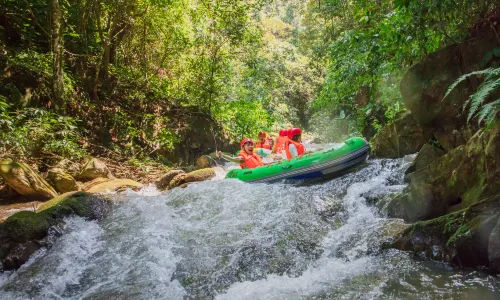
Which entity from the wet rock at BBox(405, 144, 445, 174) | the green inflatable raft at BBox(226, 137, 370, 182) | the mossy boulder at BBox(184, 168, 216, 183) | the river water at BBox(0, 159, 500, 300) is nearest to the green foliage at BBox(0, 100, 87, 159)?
the river water at BBox(0, 159, 500, 300)

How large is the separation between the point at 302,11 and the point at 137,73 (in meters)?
10.8

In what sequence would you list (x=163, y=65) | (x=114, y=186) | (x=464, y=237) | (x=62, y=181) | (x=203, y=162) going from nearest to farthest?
(x=464, y=237), (x=62, y=181), (x=114, y=186), (x=203, y=162), (x=163, y=65)

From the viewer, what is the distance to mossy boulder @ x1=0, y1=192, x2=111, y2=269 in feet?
14.5

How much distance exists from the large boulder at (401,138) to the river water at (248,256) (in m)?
1.34

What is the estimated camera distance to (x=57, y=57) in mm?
7820

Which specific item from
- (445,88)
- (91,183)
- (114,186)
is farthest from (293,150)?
(91,183)

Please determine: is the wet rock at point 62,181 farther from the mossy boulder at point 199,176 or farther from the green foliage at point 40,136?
the mossy boulder at point 199,176

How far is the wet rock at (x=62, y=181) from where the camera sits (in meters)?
7.16

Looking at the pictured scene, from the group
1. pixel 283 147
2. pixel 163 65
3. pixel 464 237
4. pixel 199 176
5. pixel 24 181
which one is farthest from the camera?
pixel 163 65

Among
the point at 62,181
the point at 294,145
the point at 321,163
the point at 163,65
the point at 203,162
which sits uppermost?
the point at 163,65

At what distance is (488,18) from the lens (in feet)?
16.0

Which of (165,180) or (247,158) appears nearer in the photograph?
(165,180)

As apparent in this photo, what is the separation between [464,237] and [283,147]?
580 centimetres

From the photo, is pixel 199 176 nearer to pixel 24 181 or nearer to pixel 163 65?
pixel 24 181
